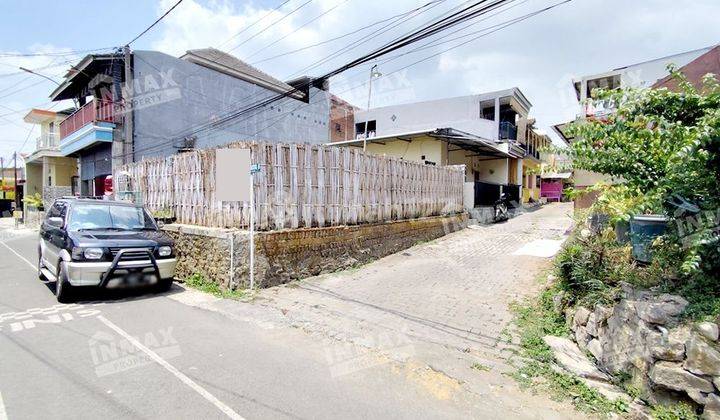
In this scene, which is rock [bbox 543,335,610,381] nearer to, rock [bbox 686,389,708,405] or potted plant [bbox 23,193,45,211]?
rock [bbox 686,389,708,405]

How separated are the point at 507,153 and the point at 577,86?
701 cm

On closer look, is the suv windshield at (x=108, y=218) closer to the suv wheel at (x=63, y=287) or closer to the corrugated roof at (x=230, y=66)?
the suv wheel at (x=63, y=287)

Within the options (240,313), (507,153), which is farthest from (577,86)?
(240,313)

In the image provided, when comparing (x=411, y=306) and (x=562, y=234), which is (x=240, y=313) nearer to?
(x=411, y=306)

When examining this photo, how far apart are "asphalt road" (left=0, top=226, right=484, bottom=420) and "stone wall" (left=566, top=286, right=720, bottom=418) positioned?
1673 mm

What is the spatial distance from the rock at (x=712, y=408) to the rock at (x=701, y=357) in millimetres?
176

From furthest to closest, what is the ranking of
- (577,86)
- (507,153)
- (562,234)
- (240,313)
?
(577,86) → (507,153) → (562,234) → (240,313)

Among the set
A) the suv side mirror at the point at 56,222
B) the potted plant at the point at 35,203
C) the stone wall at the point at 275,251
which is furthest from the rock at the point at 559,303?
the potted plant at the point at 35,203

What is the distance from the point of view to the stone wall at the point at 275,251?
273 inches

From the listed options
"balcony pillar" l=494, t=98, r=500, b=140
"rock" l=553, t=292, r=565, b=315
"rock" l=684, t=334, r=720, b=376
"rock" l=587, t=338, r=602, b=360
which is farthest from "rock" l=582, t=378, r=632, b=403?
"balcony pillar" l=494, t=98, r=500, b=140

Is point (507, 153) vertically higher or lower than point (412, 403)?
higher

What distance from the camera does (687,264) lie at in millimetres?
3090

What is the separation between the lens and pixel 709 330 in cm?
296

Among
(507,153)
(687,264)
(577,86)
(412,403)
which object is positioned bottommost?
(412,403)
